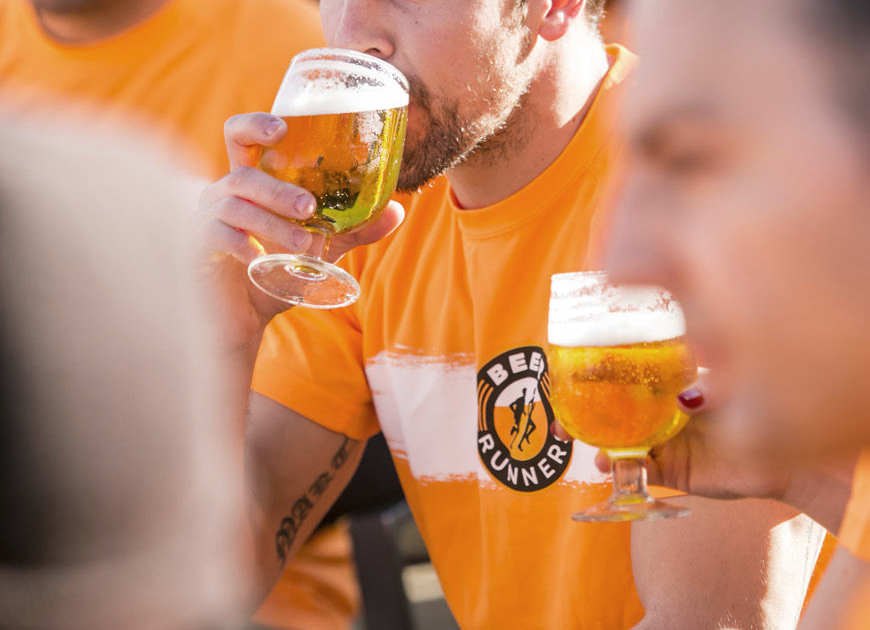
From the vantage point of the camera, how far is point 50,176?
65 cm

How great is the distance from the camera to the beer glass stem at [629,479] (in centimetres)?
150

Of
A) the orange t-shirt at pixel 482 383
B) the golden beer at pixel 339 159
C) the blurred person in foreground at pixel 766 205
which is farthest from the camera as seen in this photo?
the orange t-shirt at pixel 482 383

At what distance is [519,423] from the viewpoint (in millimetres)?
1930

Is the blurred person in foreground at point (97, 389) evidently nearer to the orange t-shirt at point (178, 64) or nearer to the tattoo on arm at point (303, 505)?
the tattoo on arm at point (303, 505)

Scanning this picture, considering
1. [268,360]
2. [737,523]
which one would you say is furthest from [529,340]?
[268,360]

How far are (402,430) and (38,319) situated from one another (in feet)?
5.12

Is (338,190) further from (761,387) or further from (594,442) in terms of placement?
(761,387)

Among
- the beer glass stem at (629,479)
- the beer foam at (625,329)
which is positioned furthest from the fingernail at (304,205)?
the beer glass stem at (629,479)

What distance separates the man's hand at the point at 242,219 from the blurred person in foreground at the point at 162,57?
3.17 feet

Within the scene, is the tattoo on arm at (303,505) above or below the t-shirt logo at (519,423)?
below

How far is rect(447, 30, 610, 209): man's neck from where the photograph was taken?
6.97ft

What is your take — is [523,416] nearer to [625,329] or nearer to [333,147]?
[625,329]

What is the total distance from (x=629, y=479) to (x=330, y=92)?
76 cm

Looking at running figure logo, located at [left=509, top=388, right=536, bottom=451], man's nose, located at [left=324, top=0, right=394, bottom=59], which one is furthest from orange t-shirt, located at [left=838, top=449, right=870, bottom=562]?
man's nose, located at [left=324, top=0, right=394, bottom=59]
